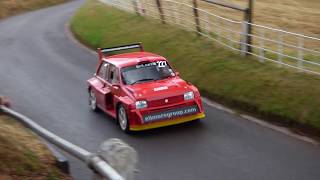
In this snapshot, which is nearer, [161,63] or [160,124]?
[160,124]

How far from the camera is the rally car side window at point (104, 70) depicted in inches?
639

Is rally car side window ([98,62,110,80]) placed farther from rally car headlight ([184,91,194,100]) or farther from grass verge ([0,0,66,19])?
grass verge ([0,0,66,19])

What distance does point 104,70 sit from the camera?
1642 centimetres

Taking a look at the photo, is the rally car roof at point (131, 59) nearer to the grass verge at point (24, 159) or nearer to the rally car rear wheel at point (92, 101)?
the rally car rear wheel at point (92, 101)

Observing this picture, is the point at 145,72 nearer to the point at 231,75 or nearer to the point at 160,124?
the point at 160,124

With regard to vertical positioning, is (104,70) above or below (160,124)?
above

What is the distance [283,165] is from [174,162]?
2.05 metres

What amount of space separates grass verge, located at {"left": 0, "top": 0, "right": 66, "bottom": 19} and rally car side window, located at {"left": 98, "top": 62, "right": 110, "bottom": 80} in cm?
3049

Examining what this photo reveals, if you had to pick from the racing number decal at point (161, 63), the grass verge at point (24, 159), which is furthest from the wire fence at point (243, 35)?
the grass verge at point (24, 159)

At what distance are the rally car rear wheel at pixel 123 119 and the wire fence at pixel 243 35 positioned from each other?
4.76m

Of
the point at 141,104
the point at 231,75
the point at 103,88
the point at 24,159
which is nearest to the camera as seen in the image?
the point at 24,159

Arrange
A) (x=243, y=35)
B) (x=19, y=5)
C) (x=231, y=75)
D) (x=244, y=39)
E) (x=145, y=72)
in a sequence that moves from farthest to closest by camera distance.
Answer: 1. (x=19, y=5)
2. (x=243, y=35)
3. (x=244, y=39)
4. (x=231, y=75)
5. (x=145, y=72)

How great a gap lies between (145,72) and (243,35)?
5027mm

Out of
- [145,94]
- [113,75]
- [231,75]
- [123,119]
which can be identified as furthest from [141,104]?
[231,75]
